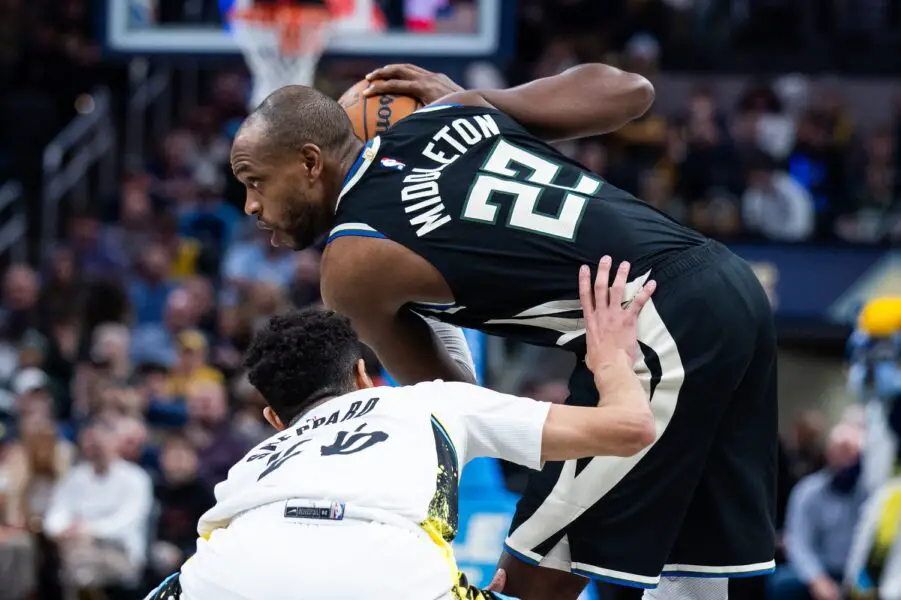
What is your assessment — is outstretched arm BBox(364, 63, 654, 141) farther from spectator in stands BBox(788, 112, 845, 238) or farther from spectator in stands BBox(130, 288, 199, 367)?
spectator in stands BBox(788, 112, 845, 238)

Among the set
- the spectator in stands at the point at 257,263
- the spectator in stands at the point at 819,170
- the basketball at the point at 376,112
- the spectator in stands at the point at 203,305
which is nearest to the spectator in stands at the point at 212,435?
the spectator in stands at the point at 203,305

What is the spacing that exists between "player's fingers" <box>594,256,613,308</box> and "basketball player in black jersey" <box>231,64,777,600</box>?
4 cm

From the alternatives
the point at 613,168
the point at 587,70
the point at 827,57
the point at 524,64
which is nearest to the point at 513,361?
the point at 613,168

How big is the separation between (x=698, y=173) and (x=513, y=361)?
240 cm

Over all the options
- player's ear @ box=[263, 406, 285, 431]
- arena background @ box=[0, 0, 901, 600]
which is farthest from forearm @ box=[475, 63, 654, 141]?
arena background @ box=[0, 0, 901, 600]

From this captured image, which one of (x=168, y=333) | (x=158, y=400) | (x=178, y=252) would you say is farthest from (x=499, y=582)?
(x=178, y=252)

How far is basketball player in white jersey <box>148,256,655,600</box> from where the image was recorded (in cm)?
315

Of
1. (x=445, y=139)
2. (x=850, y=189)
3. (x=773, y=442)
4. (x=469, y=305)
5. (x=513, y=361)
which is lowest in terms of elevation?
(x=513, y=361)

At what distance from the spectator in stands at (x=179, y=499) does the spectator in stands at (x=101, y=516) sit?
10 centimetres

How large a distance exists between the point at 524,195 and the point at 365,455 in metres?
0.77

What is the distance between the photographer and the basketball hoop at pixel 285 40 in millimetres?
9852

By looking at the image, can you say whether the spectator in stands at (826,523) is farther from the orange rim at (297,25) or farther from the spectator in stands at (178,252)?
the spectator in stands at (178,252)

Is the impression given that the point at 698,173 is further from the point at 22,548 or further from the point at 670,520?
the point at 670,520

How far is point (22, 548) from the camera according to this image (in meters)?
8.49
